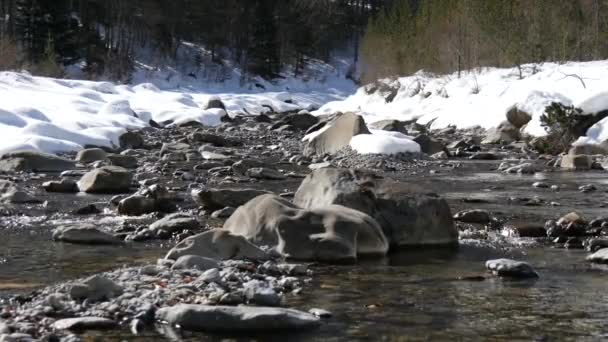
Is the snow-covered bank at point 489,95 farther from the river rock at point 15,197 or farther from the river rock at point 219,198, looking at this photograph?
the river rock at point 15,197

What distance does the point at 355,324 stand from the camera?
523 cm

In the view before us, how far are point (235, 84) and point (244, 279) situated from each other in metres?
54.0

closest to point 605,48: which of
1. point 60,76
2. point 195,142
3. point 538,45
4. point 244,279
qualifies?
point 538,45

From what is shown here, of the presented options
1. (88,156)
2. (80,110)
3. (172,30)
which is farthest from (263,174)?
(172,30)

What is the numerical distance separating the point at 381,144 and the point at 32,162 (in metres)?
7.41

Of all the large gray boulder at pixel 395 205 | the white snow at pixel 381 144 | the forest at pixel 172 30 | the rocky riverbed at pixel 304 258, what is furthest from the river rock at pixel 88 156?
the forest at pixel 172 30

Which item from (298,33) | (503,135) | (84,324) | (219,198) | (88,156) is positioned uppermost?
(298,33)

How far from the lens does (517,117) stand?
894 inches

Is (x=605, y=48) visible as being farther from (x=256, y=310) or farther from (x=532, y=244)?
(x=256, y=310)

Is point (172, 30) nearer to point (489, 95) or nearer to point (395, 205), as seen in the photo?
point (489, 95)

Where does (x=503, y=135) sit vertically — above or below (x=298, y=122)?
below

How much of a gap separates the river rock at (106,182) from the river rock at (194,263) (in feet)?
20.3

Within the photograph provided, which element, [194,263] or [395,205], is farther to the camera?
[395,205]

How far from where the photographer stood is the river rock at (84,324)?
4976 mm
